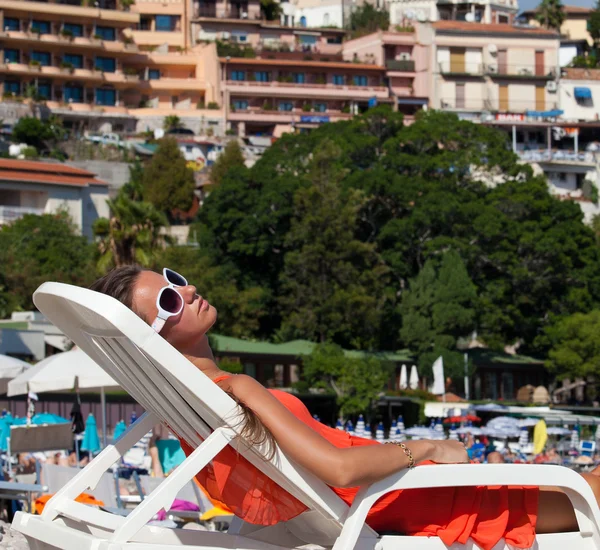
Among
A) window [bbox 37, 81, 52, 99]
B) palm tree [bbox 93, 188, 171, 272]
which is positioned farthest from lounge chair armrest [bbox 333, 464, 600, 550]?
window [bbox 37, 81, 52, 99]

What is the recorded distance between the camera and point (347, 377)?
35.1m

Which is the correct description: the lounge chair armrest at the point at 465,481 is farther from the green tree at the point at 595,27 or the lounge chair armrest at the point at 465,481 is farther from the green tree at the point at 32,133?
the green tree at the point at 595,27

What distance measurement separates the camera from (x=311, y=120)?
74.9 metres

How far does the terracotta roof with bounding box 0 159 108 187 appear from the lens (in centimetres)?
5788

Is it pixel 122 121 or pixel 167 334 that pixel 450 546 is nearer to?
pixel 167 334

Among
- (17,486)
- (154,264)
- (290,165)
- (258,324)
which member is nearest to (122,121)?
(290,165)

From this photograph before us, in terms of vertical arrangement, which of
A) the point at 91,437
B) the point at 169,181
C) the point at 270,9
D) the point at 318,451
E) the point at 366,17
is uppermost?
the point at 270,9

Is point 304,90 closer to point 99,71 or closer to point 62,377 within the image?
point 99,71

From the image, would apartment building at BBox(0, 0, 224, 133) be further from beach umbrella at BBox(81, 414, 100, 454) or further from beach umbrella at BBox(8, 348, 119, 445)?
beach umbrella at BBox(8, 348, 119, 445)

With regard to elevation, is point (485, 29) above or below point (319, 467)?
above

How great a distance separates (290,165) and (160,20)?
37.2 metres

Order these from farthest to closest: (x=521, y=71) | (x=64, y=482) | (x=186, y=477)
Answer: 1. (x=521, y=71)
2. (x=64, y=482)
3. (x=186, y=477)

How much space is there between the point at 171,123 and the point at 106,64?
7056 mm

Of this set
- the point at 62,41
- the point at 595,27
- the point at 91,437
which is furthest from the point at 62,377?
the point at 595,27
